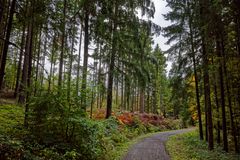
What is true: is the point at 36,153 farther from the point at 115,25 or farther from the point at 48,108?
the point at 115,25

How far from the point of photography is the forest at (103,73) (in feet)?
25.7

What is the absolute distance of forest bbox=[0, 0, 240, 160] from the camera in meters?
7.82

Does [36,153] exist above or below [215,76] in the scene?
below

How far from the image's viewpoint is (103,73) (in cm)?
1565

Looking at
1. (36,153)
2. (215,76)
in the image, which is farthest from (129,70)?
(36,153)

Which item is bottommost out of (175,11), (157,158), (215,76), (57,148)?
(157,158)

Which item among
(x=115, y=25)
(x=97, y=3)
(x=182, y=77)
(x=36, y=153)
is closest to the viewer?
(x=36, y=153)

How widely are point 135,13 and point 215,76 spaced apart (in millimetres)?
6413

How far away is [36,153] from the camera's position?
21.6ft

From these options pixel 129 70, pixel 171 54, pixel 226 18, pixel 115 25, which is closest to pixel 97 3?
pixel 115 25

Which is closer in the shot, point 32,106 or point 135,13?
point 32,106

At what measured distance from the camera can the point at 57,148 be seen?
746 cm

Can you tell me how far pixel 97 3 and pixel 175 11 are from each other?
7264 millimetres

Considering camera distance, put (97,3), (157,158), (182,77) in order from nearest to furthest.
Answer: (157,158) → (97,3) → (182,77)
